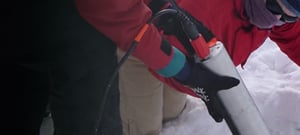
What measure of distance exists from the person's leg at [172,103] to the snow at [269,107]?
3 centimetres

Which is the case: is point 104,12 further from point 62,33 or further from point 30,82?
point 30,82

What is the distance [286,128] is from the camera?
2.03 metres

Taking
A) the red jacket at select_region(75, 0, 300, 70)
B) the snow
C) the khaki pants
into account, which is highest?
the red jacket at select_region(75, 0, 300, 70)

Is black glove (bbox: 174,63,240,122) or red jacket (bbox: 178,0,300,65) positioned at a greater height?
black glove (bbox: 174,63,240,122)

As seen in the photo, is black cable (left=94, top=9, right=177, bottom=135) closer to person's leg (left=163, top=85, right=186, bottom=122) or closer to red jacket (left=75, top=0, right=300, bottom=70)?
red jacket (left=75, top=0, right=300, bottom=70)

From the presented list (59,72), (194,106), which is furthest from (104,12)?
(194,106)

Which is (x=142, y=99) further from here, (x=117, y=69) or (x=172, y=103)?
(x=117, y=69)

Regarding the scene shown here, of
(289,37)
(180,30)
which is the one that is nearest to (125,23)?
(180,30)

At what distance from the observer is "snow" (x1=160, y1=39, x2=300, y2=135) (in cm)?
204

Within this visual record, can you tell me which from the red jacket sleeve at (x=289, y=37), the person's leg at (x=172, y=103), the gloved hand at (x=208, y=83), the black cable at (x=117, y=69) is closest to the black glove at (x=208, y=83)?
the gloved hand at (x=208, y=83)

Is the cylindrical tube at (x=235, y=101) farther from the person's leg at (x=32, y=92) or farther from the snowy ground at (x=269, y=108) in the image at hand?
the snowy ground at (x=269, y=108)

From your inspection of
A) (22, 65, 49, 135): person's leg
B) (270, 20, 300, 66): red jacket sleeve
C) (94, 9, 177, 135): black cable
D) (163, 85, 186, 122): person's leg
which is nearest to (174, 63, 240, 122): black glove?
(94, 9, 177, 135): black cable

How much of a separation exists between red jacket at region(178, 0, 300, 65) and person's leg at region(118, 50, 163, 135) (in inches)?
13.8

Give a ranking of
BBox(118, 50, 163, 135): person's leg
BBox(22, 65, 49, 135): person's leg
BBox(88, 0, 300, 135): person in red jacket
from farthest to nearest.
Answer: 1. BBox(118, 50, 163, 135): person's leg
2. BBox(88, 0, 300, 135): person in red jacket
3. BBox(22, 65, 49, 135): person's leg
